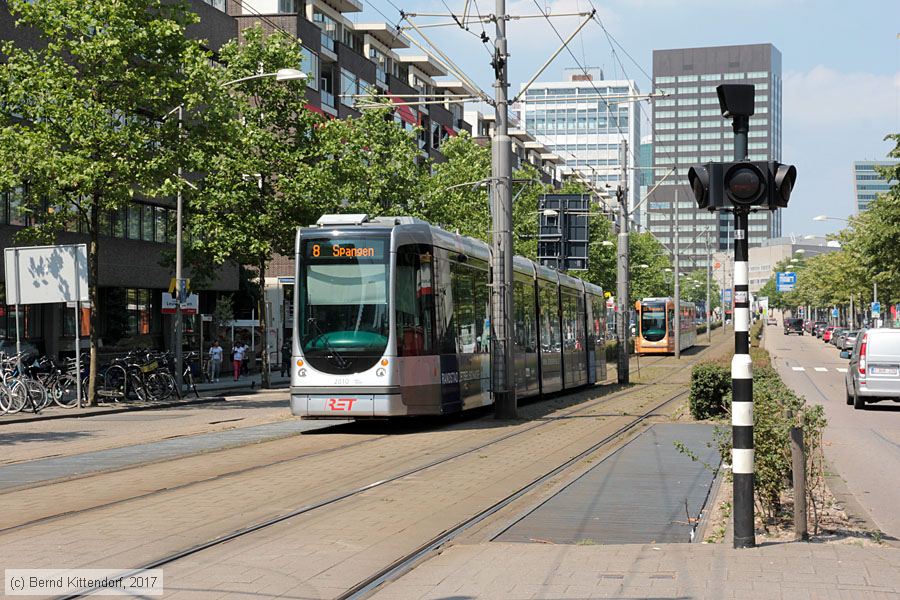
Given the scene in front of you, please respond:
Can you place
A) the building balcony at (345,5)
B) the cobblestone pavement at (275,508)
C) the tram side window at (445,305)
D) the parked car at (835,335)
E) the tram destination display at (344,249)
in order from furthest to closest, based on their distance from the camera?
1. the parked car at (835,335)
2. the building balcony at (345,5)
3. the tram side window at (445,305)
4. the tram destination display at (344,249)
5. the cobblestone pavement at (275,508)

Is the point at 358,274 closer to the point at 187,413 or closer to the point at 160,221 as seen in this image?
the point at 187,413

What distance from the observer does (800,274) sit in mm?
162000

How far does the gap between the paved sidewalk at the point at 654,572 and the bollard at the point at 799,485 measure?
0.27 metres

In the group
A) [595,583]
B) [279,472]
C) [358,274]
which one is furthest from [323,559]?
[358,274]

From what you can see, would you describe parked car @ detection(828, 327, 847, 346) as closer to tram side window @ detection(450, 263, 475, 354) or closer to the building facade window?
the building facade window

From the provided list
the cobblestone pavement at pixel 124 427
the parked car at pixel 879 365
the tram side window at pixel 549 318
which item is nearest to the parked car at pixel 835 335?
the tram side window at pixel 549 318

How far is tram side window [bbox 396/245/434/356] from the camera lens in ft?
62.2

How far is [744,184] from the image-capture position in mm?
8188

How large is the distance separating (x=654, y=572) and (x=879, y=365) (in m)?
21.3

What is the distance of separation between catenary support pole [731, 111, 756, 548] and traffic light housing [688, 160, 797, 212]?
0.15 metres

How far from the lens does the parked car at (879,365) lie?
2684 centimetres

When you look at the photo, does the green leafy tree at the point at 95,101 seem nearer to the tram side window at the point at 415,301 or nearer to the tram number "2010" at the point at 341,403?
the tram side window at the point at 415,301

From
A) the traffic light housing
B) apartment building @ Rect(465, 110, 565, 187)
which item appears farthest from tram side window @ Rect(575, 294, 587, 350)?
apartment building @ Rect(465, 110, 565, 187)

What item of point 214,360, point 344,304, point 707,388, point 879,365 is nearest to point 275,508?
point 344,304
